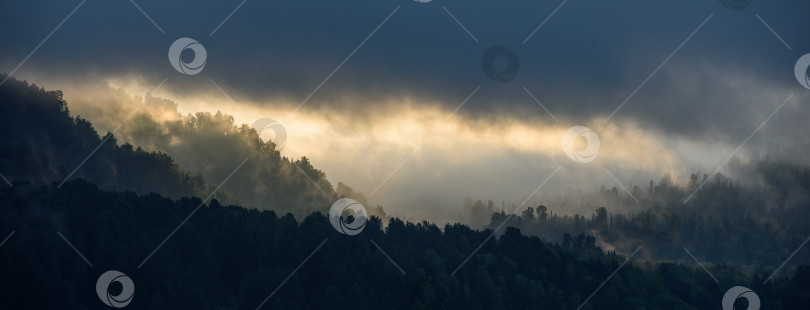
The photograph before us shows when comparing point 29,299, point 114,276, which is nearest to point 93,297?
point 114,276

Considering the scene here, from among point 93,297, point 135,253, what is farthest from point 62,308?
point 135,253

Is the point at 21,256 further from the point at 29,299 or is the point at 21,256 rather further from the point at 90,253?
the point at 90,253

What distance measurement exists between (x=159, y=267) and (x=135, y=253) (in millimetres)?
6582

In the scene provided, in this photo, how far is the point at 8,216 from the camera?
7800 inches

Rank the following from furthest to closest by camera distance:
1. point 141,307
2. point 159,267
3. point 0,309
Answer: point 159,267 < point 141,307 < point 0,309

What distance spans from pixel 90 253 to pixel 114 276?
1228cm

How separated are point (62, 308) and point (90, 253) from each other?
32.0 meters

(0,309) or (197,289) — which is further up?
(197,289)

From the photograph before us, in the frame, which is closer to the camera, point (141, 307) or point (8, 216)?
point (141, 307)

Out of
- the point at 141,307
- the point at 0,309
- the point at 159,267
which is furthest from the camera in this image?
the point at 159,267

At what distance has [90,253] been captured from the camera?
199250 millimetres

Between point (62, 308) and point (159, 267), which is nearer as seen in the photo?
point (62, 308)

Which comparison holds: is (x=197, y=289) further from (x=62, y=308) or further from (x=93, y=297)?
(x=62, y=308)

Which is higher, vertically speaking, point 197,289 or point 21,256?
point 197,289
